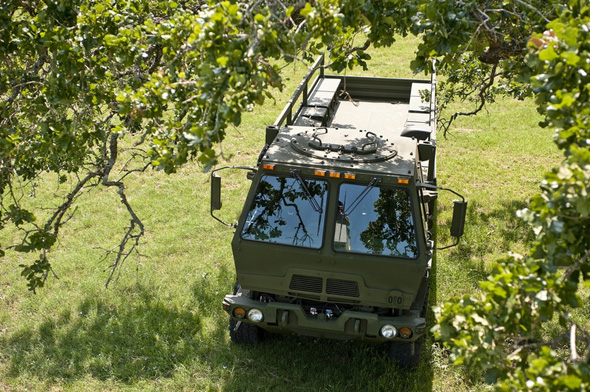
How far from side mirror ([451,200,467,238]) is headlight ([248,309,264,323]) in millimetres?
1854

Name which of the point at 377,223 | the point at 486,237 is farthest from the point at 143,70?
the point at 486,237

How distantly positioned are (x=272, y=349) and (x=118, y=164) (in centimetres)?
698

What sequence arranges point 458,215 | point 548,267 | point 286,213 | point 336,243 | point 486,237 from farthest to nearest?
1. point 486,237
2. point 286,213
3. point 336,243
4. point 458,215
5. point 548,267

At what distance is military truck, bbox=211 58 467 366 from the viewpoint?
5.43 meters

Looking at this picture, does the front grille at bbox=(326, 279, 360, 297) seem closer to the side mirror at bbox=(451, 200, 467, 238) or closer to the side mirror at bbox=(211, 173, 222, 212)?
the side mirror at bbox=(451, 200, 467, 238)

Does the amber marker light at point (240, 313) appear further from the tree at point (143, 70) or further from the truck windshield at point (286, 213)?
the tree at point (143, 70)

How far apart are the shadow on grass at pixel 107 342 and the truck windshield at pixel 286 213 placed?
5.67 feet

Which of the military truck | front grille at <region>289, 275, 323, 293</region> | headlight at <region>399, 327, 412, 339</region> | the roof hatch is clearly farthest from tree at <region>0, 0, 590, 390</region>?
front grille at <region>289, 275, 323, 293</region>

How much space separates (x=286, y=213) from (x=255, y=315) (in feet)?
3.15

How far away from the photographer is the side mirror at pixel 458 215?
5352mm

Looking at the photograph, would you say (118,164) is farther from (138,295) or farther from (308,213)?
(308,213)

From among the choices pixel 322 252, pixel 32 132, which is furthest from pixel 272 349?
pixel 32 132

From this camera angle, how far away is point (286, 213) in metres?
5.61

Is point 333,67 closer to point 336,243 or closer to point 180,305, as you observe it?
point 336,243
